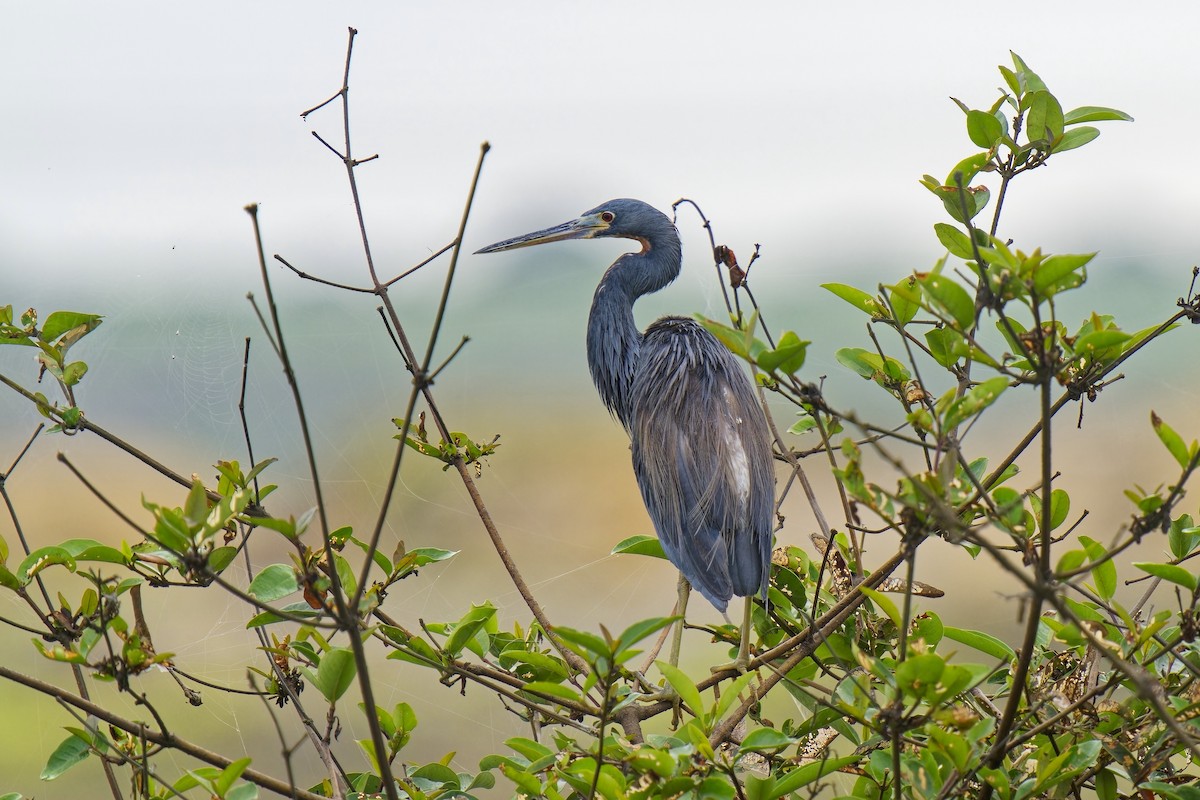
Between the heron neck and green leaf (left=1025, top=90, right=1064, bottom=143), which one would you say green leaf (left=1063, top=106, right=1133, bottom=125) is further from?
the heron neck

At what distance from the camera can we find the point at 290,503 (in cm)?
222

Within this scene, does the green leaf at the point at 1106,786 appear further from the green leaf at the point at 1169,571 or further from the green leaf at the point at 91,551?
the green leaf at the point at 91,551

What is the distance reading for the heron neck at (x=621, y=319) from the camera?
2.45 metres

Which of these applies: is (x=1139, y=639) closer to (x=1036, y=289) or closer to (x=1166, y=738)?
(x=1166, y=738)

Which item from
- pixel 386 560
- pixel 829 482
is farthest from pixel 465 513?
pixel 386 560

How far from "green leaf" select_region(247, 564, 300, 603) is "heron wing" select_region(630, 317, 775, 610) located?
92 centimetres

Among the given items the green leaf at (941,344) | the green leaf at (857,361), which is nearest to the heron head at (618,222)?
the green leaf at (857,361)

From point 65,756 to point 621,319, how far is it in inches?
65.5

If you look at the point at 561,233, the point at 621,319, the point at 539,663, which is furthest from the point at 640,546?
the point at 561,233

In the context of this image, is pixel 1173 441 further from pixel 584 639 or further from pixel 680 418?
pixel 680 418

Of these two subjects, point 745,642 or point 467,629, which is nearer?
point 467,629

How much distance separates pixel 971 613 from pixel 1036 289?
232cm

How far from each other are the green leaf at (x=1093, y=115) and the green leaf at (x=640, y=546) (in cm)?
81

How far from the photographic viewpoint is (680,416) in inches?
82.3
